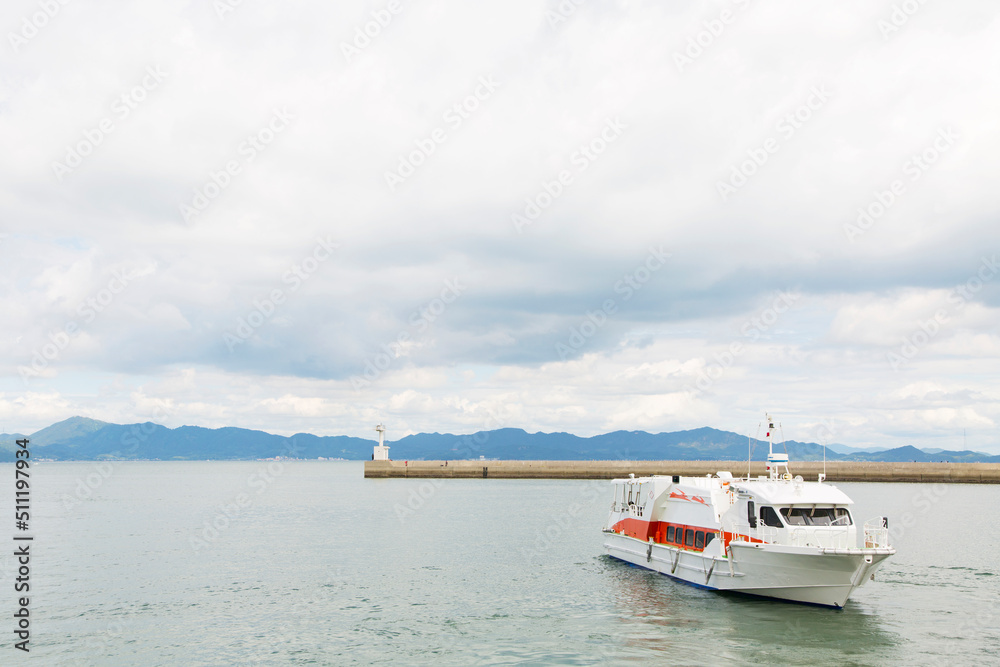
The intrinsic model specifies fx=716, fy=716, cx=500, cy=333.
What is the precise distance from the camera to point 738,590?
2606 cm

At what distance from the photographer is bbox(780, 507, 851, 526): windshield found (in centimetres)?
2534

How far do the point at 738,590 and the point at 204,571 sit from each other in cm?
2410

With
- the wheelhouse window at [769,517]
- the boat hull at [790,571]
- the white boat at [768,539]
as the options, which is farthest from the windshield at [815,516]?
the boat hull at [790,571]

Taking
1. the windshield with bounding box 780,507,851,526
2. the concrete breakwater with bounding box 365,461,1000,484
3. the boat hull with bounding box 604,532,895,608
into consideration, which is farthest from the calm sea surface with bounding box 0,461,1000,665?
the concrete breakwater with bounding box 365,461,1000,484

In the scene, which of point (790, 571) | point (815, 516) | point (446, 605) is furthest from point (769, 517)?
point (446, 605)

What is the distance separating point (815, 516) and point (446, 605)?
13.8 metres

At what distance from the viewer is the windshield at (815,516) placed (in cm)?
2534

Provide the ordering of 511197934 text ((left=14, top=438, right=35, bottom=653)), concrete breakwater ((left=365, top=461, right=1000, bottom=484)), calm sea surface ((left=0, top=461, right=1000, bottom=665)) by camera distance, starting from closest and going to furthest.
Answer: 1. calm sea surface ((left=0, top=461, right=1000, bottom=665))
2. 511197934 text ((left=14, top=438, right=35, bottom=653))
3. concrete breakwater ((left=365, top=461, right=1000, bottom=484))

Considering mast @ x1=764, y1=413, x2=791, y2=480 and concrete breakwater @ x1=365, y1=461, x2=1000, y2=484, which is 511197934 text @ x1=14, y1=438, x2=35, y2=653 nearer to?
mast @ x1=764, y1=413, x2=791, y2=480

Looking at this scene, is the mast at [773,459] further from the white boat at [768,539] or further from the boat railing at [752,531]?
the boat railing at [752,531]

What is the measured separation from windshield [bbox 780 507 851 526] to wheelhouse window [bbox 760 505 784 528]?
27 centimetres

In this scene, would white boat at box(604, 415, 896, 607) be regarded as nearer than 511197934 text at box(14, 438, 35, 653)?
No

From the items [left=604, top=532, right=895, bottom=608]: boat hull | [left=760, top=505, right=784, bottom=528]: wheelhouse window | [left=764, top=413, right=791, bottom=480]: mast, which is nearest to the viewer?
[left=604, top=532, right=895, bottom=608]: boat hull

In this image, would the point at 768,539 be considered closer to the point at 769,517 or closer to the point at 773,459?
the point at 769,517
